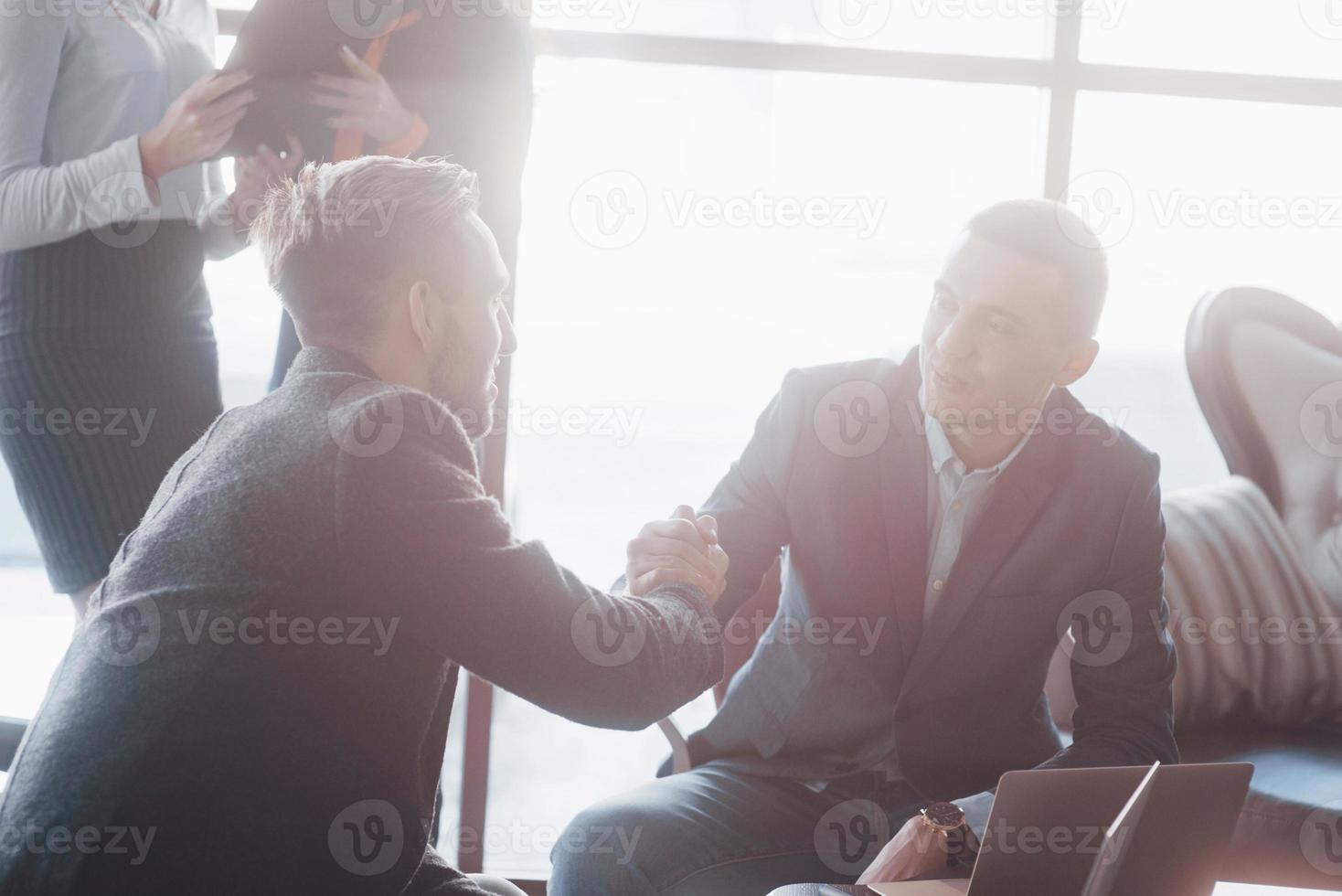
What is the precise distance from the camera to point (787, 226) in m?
2.58

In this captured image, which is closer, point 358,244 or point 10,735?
point 358,244

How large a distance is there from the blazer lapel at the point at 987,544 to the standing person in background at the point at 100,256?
1353 millimetres

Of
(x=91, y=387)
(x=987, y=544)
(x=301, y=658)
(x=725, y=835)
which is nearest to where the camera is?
(x=301, y=658)

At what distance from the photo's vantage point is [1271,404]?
7.70 ft

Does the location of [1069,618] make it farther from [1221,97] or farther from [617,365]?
[1221,97]

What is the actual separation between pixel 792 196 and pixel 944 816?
1.64 meters

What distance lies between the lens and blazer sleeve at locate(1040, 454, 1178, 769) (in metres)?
1.57

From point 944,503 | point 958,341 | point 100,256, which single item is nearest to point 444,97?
point 100,256

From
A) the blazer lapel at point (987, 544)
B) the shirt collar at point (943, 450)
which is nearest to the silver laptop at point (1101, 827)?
the blazer lapel at point (987, 544)

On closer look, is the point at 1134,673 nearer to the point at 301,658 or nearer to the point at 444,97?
the point at 301,658

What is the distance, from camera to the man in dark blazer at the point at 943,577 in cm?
163

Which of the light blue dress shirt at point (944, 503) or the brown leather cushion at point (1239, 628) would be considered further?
the brown leather cushion at point (1239, 628)

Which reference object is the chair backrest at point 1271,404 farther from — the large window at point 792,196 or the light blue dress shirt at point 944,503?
the light blue dress shirt at point 944,503

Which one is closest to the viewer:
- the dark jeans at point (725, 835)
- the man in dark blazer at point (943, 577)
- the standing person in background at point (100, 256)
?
the dark jeans at point (725, 835)
